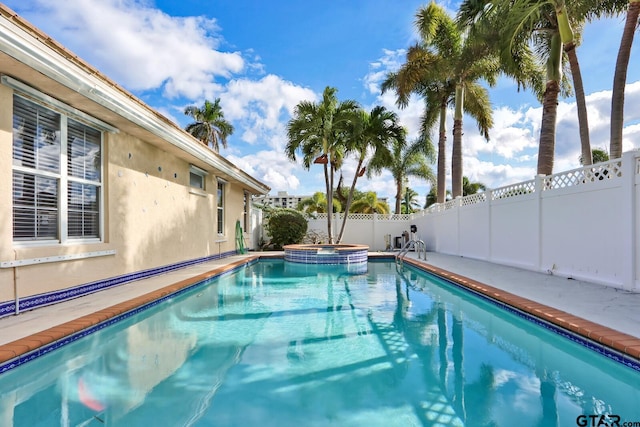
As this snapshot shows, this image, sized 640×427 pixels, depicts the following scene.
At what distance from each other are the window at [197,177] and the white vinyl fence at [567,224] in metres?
9.80

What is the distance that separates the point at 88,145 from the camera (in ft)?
20.3

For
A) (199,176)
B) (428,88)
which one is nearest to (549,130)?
(428,88)

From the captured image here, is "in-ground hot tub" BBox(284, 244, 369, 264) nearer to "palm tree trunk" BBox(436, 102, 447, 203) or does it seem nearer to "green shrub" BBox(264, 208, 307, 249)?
"green shrub" BBox(264, 208, 307, 249)

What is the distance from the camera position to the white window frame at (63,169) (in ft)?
15.6

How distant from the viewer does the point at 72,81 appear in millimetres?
4754

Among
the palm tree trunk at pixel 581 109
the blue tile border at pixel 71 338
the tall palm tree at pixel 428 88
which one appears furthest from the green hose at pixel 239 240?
the palm tree trunk at pixel 581 109

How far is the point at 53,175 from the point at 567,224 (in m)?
10.1

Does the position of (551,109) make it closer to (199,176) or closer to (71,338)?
(199,176)

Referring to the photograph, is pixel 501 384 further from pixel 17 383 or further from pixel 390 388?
pixel 17 383

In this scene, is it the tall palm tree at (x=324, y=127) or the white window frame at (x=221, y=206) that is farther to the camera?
the tall palm tree at (x=324, y=127)

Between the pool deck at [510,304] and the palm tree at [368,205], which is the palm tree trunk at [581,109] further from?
the palm tree at [368,205]

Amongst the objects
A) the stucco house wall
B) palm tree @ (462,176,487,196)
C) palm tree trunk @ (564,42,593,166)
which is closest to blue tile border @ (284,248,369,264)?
the stucco house wall

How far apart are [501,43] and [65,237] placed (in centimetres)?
1242

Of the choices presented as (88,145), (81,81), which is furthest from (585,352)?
(88,145)
